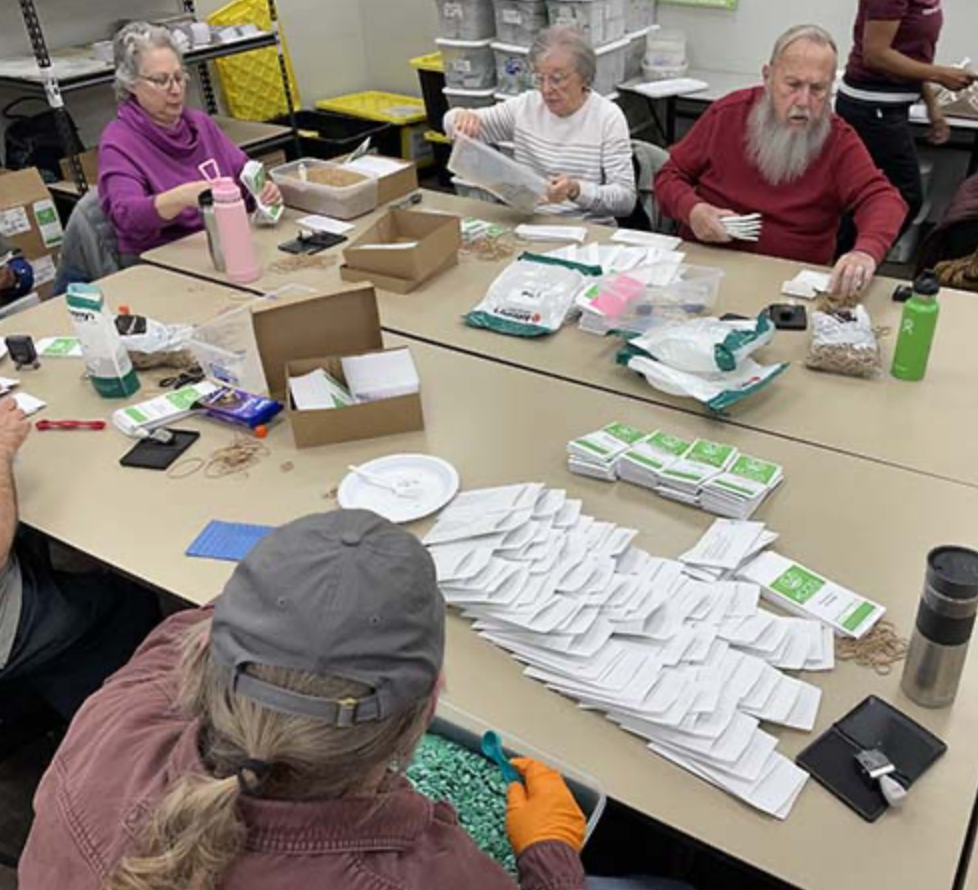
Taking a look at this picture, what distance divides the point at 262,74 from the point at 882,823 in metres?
4.72

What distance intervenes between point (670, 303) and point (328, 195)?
125 cm

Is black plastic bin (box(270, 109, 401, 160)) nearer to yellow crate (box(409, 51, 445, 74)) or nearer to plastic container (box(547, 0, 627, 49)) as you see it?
yellow crate (box(409, 51, 445, 74))

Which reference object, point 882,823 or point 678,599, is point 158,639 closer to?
point 678,599

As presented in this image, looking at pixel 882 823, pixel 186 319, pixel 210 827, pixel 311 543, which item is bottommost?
pixel 882 823

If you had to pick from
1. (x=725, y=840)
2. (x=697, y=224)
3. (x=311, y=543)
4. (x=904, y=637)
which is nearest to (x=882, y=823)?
(x=725, y=840)

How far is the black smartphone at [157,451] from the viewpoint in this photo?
71.0 inches

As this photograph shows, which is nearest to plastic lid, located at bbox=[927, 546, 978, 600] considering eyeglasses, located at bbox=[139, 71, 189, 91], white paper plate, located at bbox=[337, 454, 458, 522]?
white paper plate, located at bbox=[337, 454, 458, 522]

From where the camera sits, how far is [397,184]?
3010 millimetres

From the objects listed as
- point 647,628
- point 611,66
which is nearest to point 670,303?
point 647,628

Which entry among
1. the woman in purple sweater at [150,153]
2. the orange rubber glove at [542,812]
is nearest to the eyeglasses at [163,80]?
the woman in purple sweater at [150,153]

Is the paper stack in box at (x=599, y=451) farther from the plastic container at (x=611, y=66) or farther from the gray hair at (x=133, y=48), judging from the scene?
the plastic container at (x=611, y=66)

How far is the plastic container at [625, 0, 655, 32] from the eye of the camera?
437 centimetres

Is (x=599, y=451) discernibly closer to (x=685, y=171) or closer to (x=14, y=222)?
(x=685, y=171)

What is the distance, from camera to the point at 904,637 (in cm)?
133
